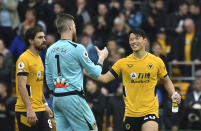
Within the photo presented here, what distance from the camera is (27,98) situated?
31.2 ft

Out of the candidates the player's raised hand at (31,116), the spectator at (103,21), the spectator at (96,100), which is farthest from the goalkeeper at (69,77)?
the spectator at (103,21)

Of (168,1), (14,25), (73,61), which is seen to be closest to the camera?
(73,61)

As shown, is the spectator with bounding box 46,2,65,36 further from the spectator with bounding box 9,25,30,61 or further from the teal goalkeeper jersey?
the teal goalkeeper jersey

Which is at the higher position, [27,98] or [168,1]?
[168,1]

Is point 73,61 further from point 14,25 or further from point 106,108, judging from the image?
point 14,25

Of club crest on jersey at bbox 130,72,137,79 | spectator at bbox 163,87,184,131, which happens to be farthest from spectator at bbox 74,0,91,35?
club crest on jersey at bbox 130,72,137,79

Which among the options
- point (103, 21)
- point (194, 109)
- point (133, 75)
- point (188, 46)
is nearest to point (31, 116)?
point (133, 75)

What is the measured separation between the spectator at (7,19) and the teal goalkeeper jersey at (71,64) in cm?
899

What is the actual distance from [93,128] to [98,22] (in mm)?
9937

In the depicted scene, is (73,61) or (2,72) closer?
(73,61)

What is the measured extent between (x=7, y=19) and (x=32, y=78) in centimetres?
777

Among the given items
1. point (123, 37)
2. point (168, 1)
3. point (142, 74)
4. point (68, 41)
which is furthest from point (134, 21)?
point (68, 41)

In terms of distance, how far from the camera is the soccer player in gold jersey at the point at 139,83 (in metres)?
9.88

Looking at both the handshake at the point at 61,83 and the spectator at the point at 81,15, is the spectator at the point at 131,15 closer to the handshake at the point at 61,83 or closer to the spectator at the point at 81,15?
the spectator at the point at 81,15
